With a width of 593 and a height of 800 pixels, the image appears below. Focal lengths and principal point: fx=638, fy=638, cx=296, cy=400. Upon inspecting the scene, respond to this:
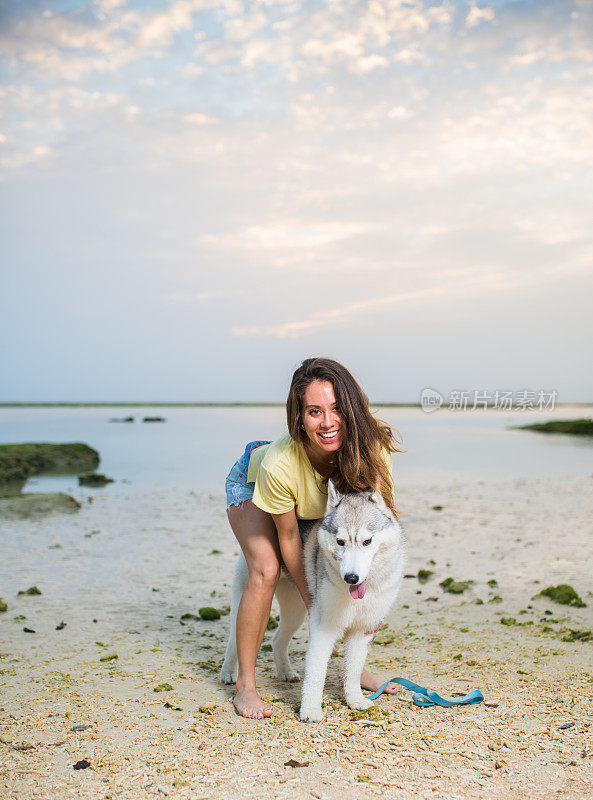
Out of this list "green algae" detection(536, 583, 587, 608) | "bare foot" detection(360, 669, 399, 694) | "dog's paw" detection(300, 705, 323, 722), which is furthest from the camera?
"green algae" detection(536, 583, 587, 608)

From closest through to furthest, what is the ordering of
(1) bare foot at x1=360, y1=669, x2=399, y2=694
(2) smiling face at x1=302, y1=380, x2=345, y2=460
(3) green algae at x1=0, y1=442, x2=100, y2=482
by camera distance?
1. (2) smiling face at x1=302, y1=380, x2=345, y2=460
2. (1) bare foot at x1=360, y1=669, x2=399, y2=694
3. (3) green algae at x1=0, y1=442, x2=100, y2=482

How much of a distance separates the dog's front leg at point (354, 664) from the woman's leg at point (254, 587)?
0.55m

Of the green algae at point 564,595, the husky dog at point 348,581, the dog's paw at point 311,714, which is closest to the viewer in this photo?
the husky dog at point 348,581

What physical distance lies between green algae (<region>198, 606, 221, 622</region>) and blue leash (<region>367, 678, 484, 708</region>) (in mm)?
2465

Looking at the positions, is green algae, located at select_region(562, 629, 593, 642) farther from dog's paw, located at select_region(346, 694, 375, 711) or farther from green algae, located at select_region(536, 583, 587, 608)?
dog's paw, located at select_region(346, 694, 375, 711)

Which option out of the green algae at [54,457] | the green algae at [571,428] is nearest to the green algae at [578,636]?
the green algae at [54,457]

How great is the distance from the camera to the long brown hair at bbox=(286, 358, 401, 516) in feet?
13.3

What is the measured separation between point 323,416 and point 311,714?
1.78 metres

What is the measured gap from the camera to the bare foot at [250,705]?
152 inches

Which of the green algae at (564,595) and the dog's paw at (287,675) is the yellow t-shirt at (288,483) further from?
the green algae at (564,595)

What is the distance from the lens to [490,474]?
18125 millimetres

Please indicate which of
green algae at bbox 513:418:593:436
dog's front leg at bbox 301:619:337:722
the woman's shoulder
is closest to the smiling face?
the woman's shoulder

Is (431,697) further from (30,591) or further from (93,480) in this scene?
(93,480)

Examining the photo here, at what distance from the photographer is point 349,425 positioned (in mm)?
4059
